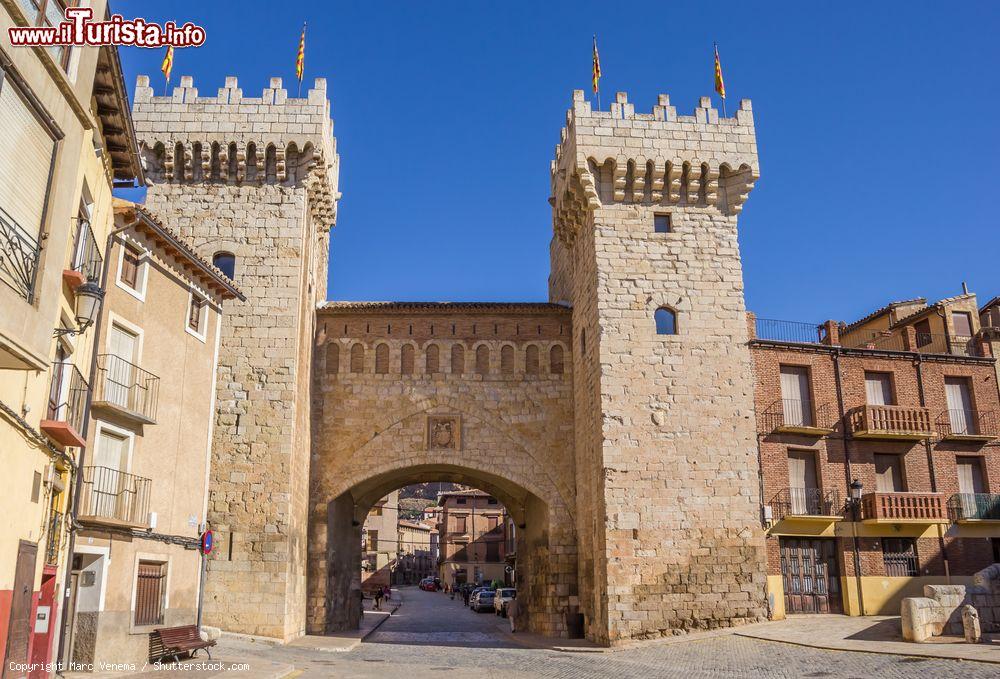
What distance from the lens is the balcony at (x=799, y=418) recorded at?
22.5m

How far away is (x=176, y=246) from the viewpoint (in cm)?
1672

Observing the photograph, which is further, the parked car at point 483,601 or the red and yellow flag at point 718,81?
the parked car at point 483,601

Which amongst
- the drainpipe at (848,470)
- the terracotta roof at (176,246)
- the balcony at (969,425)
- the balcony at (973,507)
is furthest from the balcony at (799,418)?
the terracotta roof at (176,246)

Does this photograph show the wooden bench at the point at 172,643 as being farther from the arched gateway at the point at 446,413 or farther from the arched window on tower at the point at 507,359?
the arched window on tower at the point at 507,359

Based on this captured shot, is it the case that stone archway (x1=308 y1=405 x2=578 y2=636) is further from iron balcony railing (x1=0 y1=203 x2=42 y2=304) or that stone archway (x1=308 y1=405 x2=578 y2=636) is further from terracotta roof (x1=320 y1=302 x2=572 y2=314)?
iron balcony railing (x1=0 y1=203 x2=42 y2=304)

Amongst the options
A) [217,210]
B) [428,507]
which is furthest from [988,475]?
[428,507]

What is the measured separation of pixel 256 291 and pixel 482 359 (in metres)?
6.66

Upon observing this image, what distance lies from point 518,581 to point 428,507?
7244cm

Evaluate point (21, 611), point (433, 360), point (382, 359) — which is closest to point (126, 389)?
point (21, 611)

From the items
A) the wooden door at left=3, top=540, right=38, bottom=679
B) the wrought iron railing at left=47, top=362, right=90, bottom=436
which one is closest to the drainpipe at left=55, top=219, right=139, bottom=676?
the wrought iron railing at left=47, top=362, right=90, bottom=436

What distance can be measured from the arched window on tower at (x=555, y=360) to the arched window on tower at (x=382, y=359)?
15.6 feet

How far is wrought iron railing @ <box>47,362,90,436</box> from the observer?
40.5ft

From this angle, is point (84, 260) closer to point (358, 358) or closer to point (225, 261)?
point (225, 261)

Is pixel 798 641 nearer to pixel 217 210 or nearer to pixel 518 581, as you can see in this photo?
pixel 518 581
